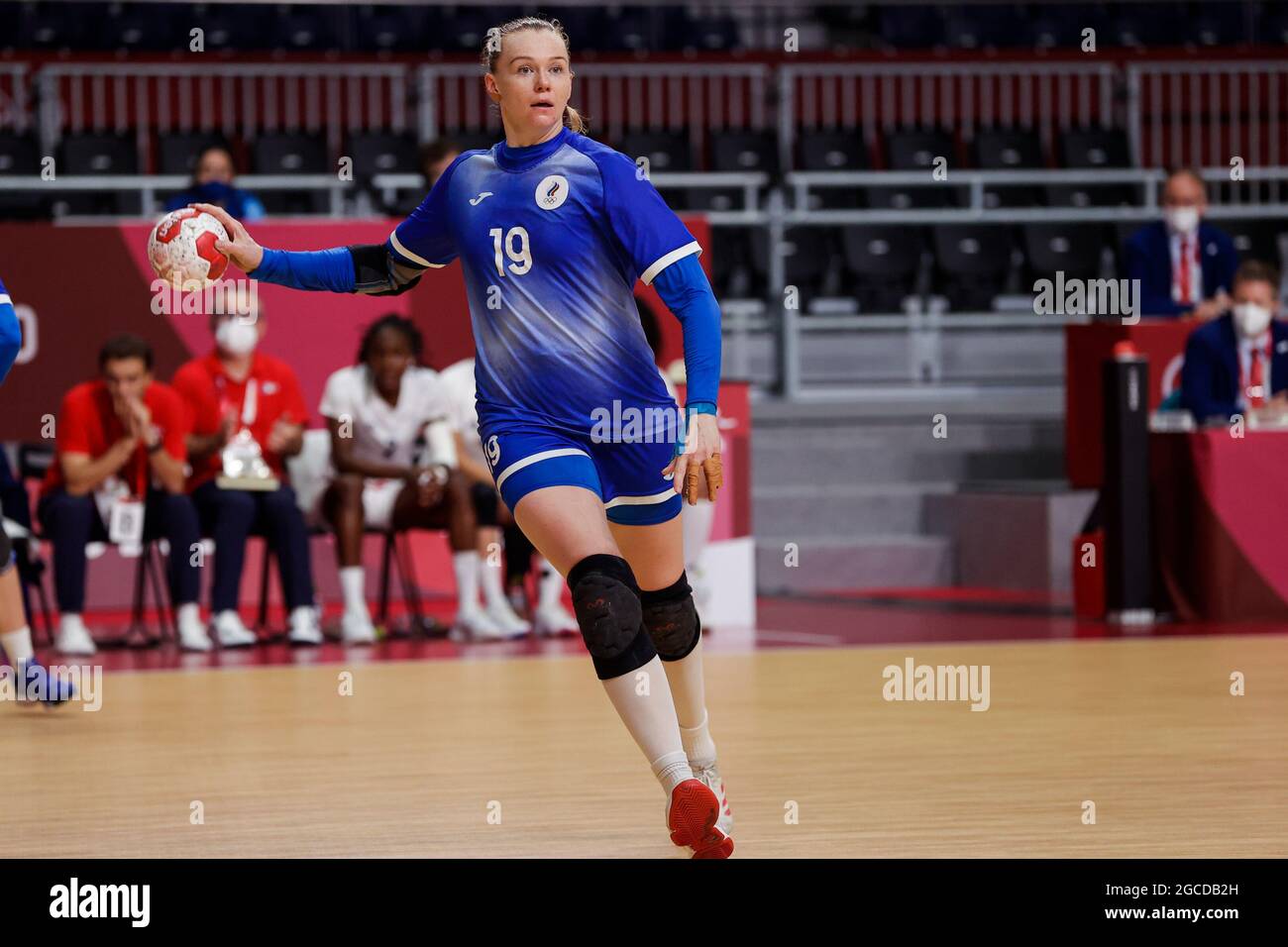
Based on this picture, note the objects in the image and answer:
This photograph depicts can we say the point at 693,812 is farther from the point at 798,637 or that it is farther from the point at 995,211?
the point at 995,211

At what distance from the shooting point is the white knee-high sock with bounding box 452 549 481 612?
30.9 feet

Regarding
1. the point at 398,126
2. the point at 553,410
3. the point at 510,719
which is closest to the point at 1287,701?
the point at 510,719

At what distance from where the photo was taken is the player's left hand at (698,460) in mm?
4082

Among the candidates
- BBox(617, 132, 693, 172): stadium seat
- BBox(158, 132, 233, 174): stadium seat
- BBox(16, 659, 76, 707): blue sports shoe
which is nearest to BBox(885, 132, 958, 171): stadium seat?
BBox(617, 132, 693, 172): stadium seat

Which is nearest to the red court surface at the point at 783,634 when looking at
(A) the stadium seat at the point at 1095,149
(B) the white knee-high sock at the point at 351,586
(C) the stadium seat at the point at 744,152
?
(B) the white knee-high sock at the point at 351,586

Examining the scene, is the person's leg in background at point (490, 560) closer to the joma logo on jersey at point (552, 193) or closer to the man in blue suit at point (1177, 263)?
the man in blue suit at point (1177, 263)

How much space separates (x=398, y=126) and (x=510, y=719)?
851 cm

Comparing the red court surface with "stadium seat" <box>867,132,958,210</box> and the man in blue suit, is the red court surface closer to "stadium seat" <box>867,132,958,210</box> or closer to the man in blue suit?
the man in blue suit

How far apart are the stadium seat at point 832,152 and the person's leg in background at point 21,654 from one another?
9185 millimetres

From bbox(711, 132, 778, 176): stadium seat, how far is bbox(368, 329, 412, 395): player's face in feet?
19.5

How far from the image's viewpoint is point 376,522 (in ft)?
31.6

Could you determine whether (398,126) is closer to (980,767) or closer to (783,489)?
(783,489)
